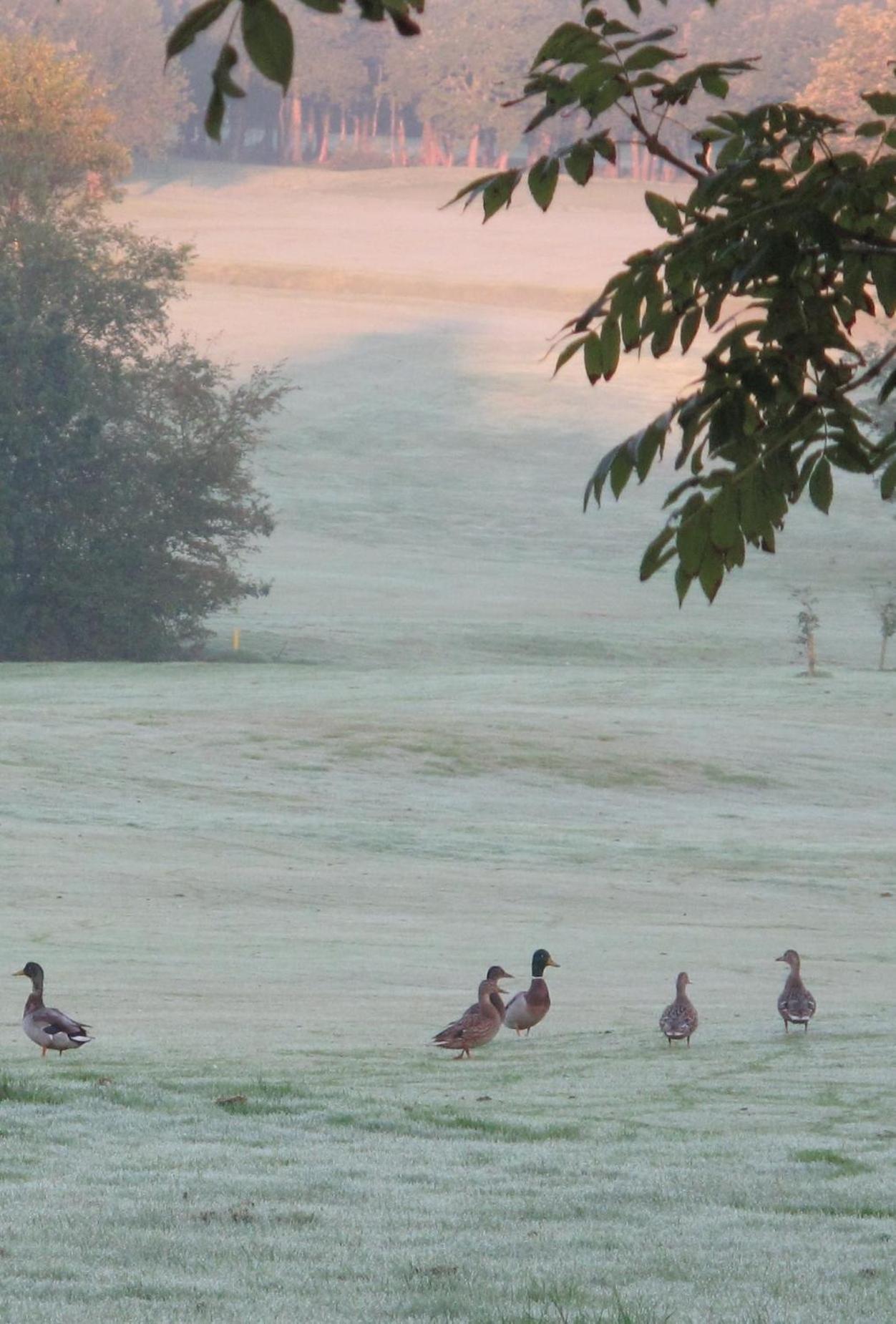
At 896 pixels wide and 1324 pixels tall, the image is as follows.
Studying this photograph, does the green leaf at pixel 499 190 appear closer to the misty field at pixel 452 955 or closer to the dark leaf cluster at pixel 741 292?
the dark leaf cluster at pixel 741 292

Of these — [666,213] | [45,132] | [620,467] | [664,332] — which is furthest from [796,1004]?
[45,132]

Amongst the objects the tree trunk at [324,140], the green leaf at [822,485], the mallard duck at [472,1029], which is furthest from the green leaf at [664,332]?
the tree trunk at [324,140]

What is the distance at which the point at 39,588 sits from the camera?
1868 inches

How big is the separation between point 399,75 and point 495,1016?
139 metres

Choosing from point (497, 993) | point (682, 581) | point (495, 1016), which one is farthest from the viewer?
point (497, 993)

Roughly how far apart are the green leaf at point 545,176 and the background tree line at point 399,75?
119126 millimetres

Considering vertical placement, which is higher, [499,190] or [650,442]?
[499,190]

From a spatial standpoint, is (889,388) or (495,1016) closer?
(889,388)

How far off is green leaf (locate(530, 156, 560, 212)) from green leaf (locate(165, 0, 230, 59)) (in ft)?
6.60

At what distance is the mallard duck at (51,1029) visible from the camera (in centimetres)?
1055

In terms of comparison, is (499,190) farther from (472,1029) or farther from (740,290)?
(472,1029)

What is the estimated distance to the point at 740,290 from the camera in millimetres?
4266

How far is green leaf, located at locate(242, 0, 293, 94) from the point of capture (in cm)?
246

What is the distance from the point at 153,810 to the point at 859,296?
20291 mm
